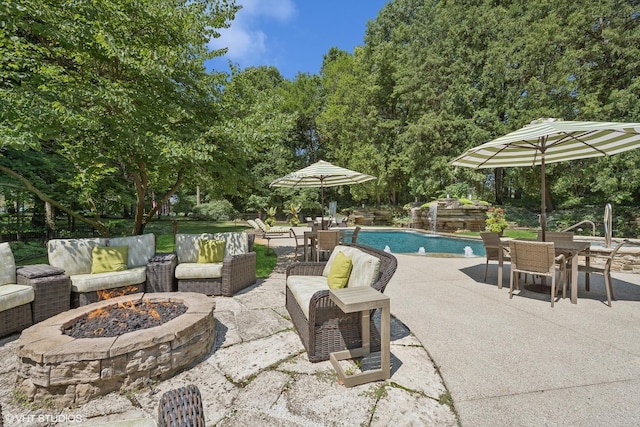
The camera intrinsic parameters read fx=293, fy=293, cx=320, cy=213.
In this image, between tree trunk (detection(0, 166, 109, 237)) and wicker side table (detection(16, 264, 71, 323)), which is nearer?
wicker side table (detection(16, 264, 71, 323))

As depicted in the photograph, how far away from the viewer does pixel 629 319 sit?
351 cm

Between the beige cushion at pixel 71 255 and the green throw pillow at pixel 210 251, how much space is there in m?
1.41

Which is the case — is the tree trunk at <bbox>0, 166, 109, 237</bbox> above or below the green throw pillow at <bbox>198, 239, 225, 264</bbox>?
above

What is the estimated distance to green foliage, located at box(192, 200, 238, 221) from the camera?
21391 millimetres

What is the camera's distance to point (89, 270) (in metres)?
4.03

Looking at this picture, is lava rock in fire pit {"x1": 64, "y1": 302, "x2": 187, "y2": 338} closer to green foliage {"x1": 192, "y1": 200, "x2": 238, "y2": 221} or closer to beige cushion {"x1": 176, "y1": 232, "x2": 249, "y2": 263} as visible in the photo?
beige cushion {"x1": 176, "y1": 232, "x2": 249, "y2": 263}

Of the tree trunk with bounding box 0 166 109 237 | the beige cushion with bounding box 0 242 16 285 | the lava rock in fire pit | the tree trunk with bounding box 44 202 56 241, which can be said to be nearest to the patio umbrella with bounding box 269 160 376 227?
the tree trunk with bounding box 0 166 109 237

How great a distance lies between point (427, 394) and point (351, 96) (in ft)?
69.8

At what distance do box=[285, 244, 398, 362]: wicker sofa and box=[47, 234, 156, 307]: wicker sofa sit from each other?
94.5 inches

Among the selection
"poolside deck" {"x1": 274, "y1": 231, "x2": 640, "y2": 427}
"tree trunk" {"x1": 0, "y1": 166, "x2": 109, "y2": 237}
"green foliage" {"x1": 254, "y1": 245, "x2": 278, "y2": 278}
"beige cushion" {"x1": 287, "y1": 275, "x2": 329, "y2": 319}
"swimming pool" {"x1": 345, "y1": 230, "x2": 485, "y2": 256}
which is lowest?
"swimming pool" {"x1": 345, "y1": 230, "x2": 485, "y2": 256}

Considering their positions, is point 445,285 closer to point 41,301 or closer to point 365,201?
point 41,301

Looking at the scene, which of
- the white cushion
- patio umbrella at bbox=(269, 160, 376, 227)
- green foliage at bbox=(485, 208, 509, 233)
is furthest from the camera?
green foliage at bbox=(485, 208, 509, 233)

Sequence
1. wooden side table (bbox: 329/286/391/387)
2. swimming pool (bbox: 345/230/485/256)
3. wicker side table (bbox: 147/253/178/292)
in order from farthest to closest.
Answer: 1. swimming pool (bbox: 345/230/485/256)
2. wicker side table (bbox: 147/253/178/292)
3. wooden side table (bbox: 329/286/391/387)

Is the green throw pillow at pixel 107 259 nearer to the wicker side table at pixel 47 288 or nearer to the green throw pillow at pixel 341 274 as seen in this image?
the wicker side table at pixel 47 288
